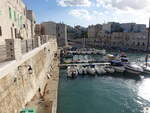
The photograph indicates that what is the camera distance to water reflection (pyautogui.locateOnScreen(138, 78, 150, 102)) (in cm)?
1801

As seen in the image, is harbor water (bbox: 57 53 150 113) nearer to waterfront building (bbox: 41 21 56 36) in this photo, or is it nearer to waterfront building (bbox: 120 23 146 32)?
waterfront building (bbox: 41 21 56 36)

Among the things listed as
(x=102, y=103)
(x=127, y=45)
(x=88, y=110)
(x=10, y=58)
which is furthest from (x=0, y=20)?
(x=127, y=45)

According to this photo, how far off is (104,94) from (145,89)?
6329 millimetres

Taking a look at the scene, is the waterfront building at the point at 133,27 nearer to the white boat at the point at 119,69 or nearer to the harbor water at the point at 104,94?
the white boat at the point at 119,69

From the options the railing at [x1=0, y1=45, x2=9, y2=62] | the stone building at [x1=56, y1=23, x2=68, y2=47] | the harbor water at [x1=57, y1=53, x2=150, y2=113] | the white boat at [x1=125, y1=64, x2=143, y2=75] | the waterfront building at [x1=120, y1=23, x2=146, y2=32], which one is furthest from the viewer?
the waterfront building at [x1=120, y1=23, x2=146, y2=32]

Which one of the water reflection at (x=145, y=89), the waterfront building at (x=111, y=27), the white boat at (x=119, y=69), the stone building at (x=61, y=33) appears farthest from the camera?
the waterfront building at (x=111, y=27)

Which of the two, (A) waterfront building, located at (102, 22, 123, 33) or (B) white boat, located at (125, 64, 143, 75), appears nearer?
(B) white boat, located at (125, 64, 143, 75)

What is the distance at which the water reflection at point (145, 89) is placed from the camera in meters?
18.0

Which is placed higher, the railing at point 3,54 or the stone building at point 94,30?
the stone building at point 94,30

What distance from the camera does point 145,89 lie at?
20375 millimetres

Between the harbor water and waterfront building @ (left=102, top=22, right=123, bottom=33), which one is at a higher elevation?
waterfront building @ (left=102, top=22, right=123, bottom=33)

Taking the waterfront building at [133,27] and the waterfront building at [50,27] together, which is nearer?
the waterfront building at [50,27]

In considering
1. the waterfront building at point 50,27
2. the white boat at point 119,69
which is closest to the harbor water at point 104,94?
the white boat at point 119,69

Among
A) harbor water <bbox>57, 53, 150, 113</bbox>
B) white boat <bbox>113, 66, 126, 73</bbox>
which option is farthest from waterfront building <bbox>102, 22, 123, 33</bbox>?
harbor water <bbox>57, 53, 150, 113</bbox>
